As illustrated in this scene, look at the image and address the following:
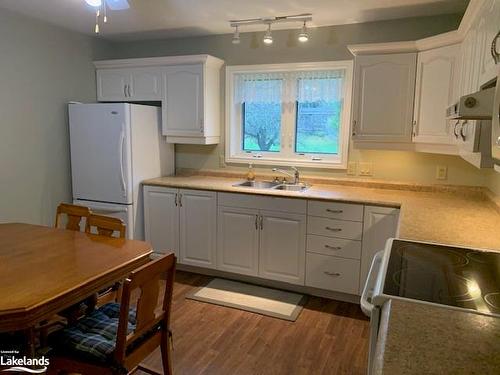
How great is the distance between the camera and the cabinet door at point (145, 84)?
12.6ft

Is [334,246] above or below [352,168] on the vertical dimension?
below

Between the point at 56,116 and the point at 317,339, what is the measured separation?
311cm

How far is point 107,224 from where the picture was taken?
2357 millimetres

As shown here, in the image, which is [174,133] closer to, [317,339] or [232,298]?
[232,298]

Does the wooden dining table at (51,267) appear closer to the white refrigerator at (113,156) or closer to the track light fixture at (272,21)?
the white refrigerator at (113,156)

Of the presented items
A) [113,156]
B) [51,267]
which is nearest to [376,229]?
[51,267]

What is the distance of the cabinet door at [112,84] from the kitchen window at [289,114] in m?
1.07

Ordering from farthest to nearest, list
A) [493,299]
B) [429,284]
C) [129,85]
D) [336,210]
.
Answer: [129,85] < [336,210] < [429,284] < [493,299]

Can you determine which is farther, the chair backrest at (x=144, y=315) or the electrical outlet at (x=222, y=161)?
the electrical outlet at (x=222, y=161)

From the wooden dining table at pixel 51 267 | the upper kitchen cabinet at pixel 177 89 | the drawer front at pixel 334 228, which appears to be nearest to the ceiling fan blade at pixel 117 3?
the wooden dining table at pixel 51 267

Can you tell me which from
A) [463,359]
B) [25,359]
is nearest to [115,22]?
[25,359]

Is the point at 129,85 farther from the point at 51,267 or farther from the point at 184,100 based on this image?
the point at 51,267

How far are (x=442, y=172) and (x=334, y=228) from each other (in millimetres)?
1074

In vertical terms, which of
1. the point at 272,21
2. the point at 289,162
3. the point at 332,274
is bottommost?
the point at 332,274
